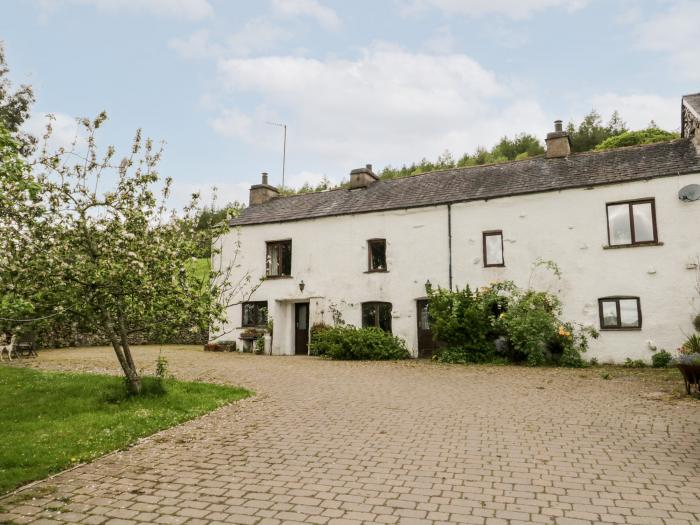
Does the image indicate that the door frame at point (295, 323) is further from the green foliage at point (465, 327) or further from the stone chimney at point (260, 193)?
the stone chimney at point (260, 193)

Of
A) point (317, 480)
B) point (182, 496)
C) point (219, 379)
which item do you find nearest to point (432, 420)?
point (317, 480)

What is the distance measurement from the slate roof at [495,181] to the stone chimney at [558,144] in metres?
0.37

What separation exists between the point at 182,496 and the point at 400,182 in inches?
779

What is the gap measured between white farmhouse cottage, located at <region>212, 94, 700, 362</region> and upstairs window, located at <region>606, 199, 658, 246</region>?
0.03m

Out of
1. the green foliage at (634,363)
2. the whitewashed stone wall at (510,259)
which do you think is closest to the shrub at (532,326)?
the whitewashed stone wall at (510,259)

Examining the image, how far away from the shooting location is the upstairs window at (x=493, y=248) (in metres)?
18.5

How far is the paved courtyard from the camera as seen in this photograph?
4434mm

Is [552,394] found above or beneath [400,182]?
beneath

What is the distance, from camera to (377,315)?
66.8 ft

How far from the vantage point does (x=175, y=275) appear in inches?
327

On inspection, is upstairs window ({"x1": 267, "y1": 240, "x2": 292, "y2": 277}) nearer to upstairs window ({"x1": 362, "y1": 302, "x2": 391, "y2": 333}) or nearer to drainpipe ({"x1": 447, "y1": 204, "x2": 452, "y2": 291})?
upstairs window ({"x1": 362, "y1": 302, "x2": 391, "y2": 333})

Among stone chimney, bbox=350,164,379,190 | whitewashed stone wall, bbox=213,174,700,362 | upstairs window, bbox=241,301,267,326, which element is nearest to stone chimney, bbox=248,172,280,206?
whitewashed stone wall, bbox=213,174,700,362

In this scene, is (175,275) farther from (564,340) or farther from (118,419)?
(564,340)

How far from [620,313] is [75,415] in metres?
15.8
